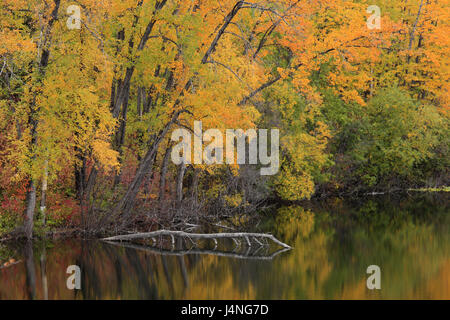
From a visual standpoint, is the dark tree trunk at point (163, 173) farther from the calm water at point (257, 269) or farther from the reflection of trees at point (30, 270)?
the reflection of trees at point (30, 270)

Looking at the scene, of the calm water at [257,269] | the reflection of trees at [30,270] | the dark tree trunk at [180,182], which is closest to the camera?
the reflection of trees at [30,270]

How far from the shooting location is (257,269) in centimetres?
1520

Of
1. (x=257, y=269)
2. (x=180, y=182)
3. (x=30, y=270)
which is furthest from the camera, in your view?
(x=180, y=182)

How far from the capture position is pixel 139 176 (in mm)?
20641

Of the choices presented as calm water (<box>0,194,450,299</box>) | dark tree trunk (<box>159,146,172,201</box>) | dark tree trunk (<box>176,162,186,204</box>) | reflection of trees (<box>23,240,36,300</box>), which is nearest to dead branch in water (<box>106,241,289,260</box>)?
calm water (<box>0,194,450,299</box>)

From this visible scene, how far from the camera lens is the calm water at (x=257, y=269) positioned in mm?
13195

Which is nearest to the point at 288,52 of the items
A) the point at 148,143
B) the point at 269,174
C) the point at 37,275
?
the point at 269,174

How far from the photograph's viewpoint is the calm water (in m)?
13.2

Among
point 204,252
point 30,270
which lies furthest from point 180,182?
point 30,270

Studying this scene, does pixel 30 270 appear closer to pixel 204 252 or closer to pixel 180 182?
pixel 204 252

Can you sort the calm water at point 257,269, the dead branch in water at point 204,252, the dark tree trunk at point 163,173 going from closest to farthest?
the calm water at point 257,269
the dead branch in water at point 204,252
the dark tree trunk at point 163,173

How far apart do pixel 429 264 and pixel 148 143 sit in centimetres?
1109

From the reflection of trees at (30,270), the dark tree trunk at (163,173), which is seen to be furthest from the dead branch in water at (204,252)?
the dark tree trunk at (163,173)
